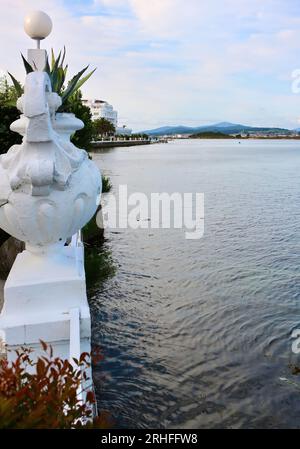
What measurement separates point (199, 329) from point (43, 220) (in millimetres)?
5645

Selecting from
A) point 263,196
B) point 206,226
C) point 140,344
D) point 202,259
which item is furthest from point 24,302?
point 263,196

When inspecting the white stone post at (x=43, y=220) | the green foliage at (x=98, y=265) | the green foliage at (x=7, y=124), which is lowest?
the green foliage at (x=98, y=265)

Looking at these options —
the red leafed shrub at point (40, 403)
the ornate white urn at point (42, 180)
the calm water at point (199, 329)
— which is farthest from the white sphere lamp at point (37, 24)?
the calm water at point (199, 329)

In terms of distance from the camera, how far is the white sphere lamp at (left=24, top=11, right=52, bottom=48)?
4195 mm

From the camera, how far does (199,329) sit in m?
8.37

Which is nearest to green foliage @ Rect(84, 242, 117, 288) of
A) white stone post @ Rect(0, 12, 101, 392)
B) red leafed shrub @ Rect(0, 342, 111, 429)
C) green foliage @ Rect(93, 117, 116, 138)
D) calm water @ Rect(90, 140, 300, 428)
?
calm water @ Rect(90, 140, 300, 428)

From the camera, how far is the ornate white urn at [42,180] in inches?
120

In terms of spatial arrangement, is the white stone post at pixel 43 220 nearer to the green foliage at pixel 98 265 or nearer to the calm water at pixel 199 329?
the calm water at pixel 199 329

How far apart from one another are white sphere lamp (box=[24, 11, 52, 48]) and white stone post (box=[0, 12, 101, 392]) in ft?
3.92

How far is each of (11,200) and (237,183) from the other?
3130 centimetres

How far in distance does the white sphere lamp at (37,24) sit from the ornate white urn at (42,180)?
119cm

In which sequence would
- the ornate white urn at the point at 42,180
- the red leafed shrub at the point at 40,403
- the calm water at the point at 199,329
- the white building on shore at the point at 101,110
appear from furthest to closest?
the white building on shore at the point at 101,110
the calm water at the point at 199,329
the ornate white urn at the point at 42,180
the red leafed shrub at the point at 40,403
